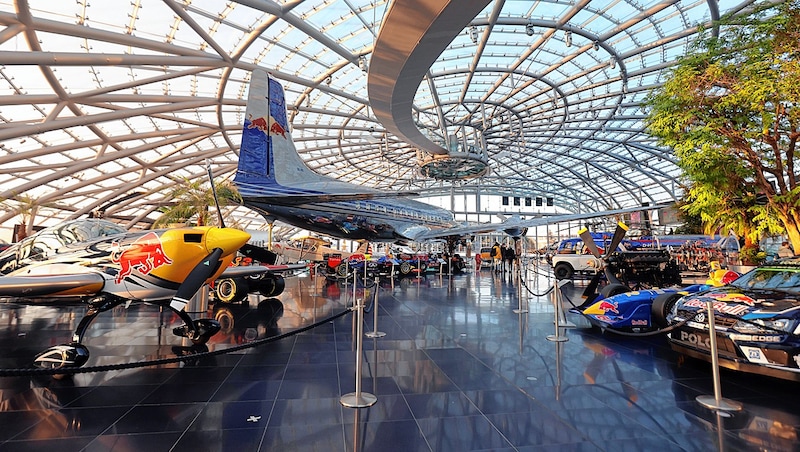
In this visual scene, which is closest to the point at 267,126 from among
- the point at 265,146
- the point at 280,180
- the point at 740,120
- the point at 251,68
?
the point at 265,146

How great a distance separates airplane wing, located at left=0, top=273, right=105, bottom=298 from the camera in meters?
5.33

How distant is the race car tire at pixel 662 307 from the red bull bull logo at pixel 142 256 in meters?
8.84

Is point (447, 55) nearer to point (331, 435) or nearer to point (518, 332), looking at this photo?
point (518, 332)

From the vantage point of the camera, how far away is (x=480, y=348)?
6.48 m

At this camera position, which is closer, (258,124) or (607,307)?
(607,307)

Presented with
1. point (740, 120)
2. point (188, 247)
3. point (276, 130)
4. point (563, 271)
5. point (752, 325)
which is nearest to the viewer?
point (752, 325)

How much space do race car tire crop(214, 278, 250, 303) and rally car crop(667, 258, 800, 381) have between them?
1107cm

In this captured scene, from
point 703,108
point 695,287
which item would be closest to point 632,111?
point 703,108

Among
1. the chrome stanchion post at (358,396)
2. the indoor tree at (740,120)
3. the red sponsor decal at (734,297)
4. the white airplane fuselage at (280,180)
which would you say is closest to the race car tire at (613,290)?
the red sponsor decal at (734,297)

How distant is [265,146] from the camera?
14.5 m

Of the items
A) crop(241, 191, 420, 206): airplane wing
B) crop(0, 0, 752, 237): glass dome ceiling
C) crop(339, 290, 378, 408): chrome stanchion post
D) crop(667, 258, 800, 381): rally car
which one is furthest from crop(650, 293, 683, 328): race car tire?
crop(241, 191, 420, 206): airplane wing

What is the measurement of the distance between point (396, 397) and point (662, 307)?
18.2 feet

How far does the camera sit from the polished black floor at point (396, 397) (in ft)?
10.8

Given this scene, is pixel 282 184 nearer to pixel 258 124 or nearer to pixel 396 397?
pixel 258 124
